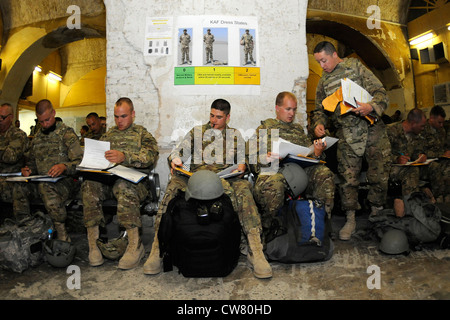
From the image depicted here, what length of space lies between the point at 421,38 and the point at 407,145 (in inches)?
246

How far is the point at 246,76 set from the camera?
3.37 metres

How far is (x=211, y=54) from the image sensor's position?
3.35m

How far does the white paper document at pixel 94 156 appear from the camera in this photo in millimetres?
2416

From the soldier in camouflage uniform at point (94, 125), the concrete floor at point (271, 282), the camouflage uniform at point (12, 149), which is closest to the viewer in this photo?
the concrete floor at point (271, 282)

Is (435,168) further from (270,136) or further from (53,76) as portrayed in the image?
(53,76)

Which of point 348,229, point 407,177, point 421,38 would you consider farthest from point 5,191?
point 421,38

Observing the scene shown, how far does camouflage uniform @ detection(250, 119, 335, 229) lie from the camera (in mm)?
2455

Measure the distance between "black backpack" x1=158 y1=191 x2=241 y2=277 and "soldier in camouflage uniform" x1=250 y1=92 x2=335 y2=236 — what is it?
17.7 inches

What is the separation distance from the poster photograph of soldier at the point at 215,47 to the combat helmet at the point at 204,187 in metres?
1.67

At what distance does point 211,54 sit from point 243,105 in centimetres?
66

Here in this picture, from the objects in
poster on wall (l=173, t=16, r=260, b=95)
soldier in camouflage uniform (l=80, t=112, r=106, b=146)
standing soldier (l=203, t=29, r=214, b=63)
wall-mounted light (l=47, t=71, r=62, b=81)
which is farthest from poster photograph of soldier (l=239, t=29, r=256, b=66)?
wall-mounted light (l=47, t=71, r=62, b=81)

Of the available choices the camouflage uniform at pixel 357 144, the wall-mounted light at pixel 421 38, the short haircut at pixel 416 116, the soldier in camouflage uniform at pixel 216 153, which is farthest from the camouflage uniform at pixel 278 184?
the wall-mounted light at pixel 421 38

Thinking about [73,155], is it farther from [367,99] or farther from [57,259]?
[367,99]

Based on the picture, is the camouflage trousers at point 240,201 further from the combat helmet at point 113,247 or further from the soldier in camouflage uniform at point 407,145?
the soldier in camouflage uniform at point 407,145
